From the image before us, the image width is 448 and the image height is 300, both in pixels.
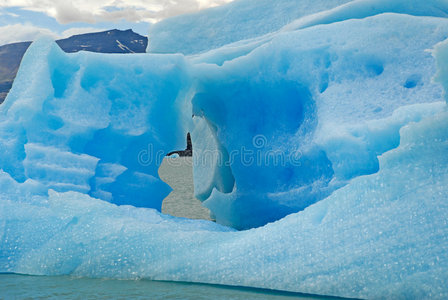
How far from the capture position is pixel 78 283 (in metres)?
3.25

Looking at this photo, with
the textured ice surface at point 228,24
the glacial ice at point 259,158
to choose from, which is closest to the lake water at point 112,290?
the glacial ice at point 259,158

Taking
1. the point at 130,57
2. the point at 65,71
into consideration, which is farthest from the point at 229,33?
the point at 65,71

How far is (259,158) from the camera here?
550cm

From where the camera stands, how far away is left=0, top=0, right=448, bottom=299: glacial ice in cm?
297

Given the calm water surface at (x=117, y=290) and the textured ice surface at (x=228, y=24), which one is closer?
the calm water surface at (x=117, y=290)

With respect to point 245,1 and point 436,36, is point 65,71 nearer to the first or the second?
point 245,1

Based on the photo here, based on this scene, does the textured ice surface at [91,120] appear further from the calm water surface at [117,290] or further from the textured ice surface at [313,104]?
the calm water surface at [117,290]

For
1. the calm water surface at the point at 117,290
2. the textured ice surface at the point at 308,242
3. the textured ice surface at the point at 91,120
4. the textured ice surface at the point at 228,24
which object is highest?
the textured ice surface at the point at 228,24

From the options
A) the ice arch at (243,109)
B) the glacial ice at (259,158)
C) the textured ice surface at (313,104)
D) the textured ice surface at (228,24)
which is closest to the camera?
the glacial ice at (259,158)

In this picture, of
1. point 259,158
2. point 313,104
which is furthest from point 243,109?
point 313,104

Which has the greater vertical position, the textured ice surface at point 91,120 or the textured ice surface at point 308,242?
the textured ice surface at point 91,120

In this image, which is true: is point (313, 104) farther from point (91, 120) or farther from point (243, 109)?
point (91, 120)

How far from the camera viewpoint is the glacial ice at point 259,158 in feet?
9.74

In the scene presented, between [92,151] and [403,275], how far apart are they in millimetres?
3303
